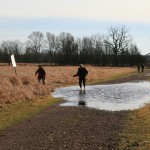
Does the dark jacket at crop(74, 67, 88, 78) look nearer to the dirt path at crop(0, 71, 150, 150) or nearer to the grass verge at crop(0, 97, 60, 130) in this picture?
the grass verge at crop(0, 97, 60, 130)

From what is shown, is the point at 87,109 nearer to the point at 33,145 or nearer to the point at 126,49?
the point at 33,145

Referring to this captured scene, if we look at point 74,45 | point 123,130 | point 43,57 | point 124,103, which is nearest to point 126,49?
point 74,45

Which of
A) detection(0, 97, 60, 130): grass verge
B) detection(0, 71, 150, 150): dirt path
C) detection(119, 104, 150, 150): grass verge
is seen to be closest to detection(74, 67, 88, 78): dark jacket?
detection(0, 97, 60, 130): grass verge

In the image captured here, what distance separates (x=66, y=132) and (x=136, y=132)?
2314 millimetres

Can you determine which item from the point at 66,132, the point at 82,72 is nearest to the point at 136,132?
the point at 66,132

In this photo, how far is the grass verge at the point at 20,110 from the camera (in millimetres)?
14829

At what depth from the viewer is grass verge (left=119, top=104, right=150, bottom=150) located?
10.5 m

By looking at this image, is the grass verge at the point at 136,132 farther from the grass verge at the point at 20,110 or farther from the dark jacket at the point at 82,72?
the dark jacket at the point at 82,72

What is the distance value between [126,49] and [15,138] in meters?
130

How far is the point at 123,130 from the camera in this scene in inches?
509

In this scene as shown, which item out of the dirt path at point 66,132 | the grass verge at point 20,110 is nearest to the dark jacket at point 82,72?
the grass verge at point 20,110

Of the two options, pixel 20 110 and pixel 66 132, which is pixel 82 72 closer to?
pixel 20 110

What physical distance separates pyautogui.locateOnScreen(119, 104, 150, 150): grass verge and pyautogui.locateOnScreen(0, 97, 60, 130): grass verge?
→ 14.2ft

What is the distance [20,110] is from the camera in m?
17.7
